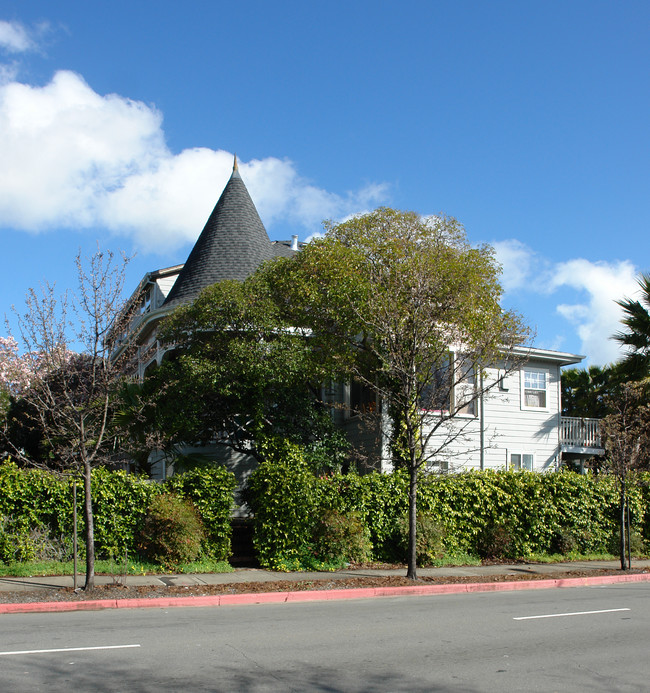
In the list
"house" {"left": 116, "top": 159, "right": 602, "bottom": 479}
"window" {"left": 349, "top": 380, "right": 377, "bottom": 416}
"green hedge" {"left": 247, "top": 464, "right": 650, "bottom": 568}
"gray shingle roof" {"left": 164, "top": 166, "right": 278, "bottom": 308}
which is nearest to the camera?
"green hedge" {"left": 247, "top": 464, "right": 650, "bottom": 568}

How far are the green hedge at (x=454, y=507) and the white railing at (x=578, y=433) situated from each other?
19.1 ft

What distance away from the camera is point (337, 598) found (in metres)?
13.9

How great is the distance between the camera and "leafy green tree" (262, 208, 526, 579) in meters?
17.4

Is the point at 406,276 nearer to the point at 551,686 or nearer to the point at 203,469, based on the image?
the point at 203,469

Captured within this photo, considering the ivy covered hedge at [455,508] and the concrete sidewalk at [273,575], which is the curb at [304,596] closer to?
the concrete sidewalk at [273,575]

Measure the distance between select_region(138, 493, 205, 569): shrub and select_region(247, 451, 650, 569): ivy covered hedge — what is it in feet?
5.48

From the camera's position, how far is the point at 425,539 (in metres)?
17.7

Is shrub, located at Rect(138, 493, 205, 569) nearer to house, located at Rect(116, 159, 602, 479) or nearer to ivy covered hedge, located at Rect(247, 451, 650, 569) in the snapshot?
ivy covered hedge, located at Rect(247, 451, 650, 569)

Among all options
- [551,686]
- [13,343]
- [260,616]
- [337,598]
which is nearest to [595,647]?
[551,686]

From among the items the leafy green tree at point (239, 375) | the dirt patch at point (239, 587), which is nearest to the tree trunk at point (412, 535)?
the dirt patch at point (239, 587)

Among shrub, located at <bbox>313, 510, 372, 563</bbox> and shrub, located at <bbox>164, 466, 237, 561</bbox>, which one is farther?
shrub, located at <bbox>313, 510, 372, 563</bbox>

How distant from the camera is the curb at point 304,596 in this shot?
39.2 feet

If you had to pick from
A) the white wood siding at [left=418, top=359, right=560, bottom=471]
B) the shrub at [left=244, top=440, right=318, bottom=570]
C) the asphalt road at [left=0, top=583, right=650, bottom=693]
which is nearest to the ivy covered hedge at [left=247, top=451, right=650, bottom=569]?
the shrub at [left=244, top=440, right=318, bottom=570]

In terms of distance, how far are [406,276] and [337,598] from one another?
782 centimetres
